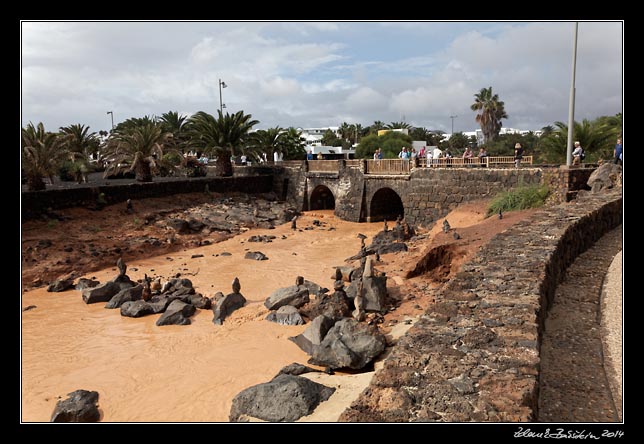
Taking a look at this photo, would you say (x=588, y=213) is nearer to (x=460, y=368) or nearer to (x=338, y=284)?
(x=338, y=284)

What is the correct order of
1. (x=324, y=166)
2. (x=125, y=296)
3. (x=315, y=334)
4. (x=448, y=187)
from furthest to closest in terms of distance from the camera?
(x=324, y=166)
(x=448, y=187)
(x=125, y=296)
(x=315, y=334)

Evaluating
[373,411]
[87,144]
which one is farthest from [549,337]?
[87,144]

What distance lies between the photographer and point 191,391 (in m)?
8.00

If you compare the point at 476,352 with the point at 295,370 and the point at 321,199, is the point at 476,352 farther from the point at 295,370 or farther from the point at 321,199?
the point at 321,199

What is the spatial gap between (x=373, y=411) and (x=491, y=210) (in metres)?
16.0

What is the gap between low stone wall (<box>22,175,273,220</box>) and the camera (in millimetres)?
18984

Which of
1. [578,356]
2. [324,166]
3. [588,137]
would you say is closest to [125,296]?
[578,356]

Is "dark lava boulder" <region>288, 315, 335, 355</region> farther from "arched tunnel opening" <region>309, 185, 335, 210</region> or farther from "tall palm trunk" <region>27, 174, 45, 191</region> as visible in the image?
"arched tunnel opening" <region>309, 185, 335, 210</region>

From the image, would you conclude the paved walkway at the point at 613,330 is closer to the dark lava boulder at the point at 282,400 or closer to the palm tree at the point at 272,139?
the dark lava boulder at the point at 282,400

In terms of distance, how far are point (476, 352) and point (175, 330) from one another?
333 inches

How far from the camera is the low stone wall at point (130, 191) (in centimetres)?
1898

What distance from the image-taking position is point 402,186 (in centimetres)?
2356

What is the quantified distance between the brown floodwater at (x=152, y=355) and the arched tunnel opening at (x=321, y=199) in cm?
1432

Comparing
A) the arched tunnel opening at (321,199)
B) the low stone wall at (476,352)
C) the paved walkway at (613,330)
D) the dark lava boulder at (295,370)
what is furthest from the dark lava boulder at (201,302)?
the arched tunnel opening at (321,199)
